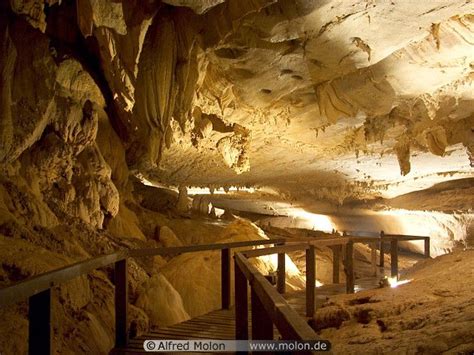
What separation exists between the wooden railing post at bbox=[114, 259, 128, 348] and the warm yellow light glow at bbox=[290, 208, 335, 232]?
20.6 meters

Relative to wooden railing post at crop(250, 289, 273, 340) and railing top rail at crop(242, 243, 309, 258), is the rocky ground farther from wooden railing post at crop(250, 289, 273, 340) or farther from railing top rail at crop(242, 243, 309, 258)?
wooden railing post at crop(250, 289, 273, 340)

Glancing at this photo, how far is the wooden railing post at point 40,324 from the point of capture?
2.29m

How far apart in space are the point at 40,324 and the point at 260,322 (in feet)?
3.79

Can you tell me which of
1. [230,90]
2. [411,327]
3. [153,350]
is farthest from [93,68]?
[411,327]

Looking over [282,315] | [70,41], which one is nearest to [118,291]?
[282,315]

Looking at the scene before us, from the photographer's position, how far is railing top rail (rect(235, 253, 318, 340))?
143cm

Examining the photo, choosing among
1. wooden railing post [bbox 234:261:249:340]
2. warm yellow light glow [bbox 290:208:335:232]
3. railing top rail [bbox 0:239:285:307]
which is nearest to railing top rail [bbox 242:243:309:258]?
wooden railing post [bbox 234:261:249:340]

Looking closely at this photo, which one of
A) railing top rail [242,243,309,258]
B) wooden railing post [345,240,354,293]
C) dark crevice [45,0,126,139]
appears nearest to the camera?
railing top rail [242,243,309,258]

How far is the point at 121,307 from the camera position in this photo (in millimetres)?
3957

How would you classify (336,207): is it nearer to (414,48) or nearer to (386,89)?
(386,89)

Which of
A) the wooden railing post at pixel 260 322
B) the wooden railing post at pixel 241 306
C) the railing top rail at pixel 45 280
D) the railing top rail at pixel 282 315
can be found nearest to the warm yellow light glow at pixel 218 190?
the railing top rail at pixel 45 280

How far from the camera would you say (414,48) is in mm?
7203

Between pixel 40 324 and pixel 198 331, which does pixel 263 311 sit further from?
pixel 198 331

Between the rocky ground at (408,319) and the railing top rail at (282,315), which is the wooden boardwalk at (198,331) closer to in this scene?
the rocky ground at (408,319)
